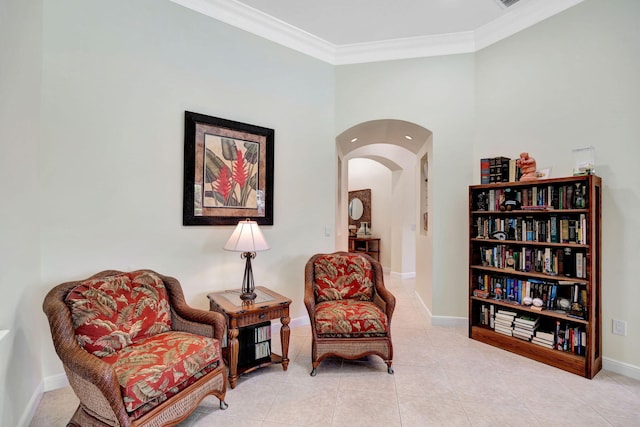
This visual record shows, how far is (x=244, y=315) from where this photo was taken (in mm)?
2281

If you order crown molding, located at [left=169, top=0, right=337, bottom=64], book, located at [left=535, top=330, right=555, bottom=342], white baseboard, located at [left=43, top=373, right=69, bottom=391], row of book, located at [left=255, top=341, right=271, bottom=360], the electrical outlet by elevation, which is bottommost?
white baseboard, located at [left=43, top=373, right=69, bottom=391]

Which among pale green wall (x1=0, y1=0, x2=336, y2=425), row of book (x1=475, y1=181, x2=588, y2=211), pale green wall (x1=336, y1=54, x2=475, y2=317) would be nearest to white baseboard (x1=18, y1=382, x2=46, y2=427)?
pale green wall (x1=0, y1=0, x2=336, y2=425)

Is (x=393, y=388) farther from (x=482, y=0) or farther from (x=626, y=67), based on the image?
(x=482, y=0)

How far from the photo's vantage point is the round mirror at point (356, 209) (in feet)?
25.5

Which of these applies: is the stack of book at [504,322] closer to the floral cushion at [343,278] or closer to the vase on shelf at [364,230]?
the floral cushion at [343,278]

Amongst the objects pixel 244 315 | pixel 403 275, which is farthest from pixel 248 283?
pixel 403 275

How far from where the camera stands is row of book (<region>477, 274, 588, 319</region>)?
255 cm

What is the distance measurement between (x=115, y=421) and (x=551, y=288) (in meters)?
3.34

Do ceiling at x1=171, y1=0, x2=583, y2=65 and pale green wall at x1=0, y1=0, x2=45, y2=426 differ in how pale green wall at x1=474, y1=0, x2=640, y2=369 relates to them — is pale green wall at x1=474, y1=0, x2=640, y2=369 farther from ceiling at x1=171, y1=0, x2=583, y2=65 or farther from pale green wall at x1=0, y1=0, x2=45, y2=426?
pale green wall at x1=0, y1=0, x2=45, y2=426

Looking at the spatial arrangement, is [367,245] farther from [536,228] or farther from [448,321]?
[536,228]

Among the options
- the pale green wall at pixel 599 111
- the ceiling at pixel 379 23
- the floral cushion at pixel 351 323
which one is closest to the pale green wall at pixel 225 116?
the pale green wall at pixel 599 111

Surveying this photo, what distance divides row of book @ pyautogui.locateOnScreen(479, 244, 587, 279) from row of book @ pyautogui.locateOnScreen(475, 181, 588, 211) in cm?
40

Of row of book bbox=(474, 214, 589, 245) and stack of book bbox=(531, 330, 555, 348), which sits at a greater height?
row of book bbox=(474, 214, 589, 245)

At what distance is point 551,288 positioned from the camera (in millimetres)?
2713
